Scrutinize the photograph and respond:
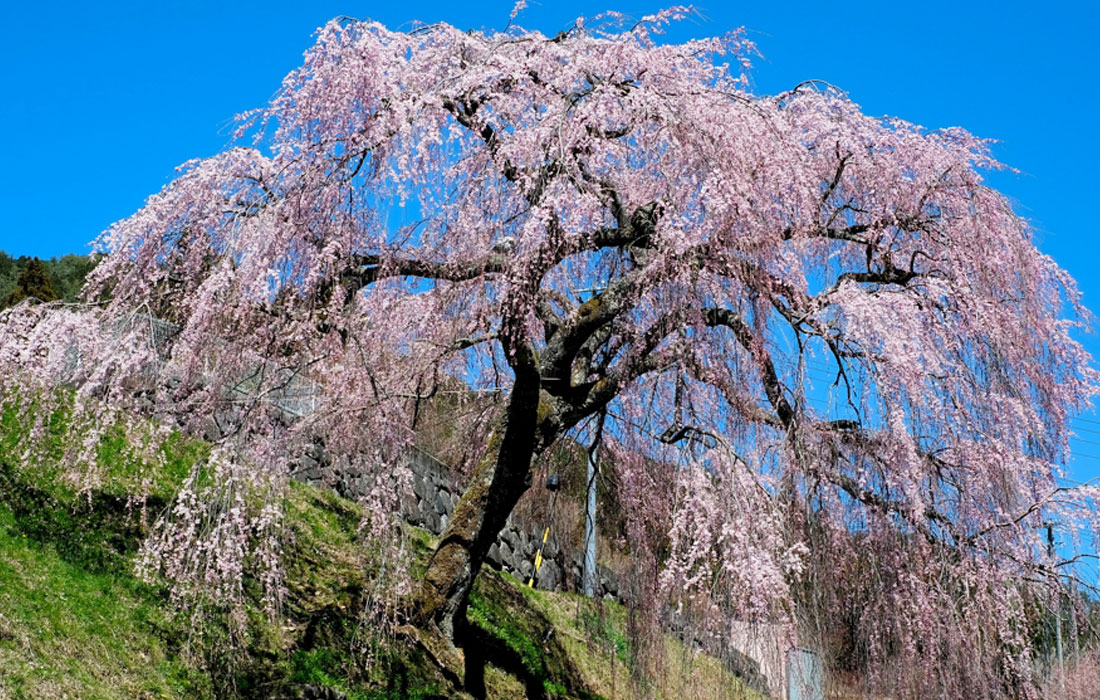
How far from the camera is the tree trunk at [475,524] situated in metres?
8.05

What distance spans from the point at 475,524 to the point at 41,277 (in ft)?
73.7

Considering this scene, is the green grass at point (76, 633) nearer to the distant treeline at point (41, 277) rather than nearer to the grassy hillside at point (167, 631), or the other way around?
the grassy hillside at point (167, 631)

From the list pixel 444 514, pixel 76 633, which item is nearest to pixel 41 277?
pixel 444 514

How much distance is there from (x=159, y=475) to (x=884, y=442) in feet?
21.7

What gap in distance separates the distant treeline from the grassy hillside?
14919 millimetres

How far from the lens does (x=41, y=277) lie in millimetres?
26375

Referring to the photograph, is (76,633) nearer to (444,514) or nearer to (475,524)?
(475,524)

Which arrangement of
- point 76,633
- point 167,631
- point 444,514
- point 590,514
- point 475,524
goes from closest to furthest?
point 76,633 < point 167,631 < point 475,524 < point 590,514 < point 444,514

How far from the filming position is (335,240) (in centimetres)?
702

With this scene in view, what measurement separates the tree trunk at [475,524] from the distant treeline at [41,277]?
56.7ft

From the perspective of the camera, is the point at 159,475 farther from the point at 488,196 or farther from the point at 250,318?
the point at 488,196

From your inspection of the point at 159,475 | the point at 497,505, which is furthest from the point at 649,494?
the point at 159,475

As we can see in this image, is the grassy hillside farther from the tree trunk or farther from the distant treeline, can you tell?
the distant treeline

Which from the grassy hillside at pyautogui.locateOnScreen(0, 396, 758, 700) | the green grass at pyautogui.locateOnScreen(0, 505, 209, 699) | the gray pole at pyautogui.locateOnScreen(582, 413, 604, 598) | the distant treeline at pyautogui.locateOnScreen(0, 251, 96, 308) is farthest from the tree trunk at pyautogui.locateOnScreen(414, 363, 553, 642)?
the distant treeline at pyautogui.locateOnScreen(0, 251, 96, 308)
